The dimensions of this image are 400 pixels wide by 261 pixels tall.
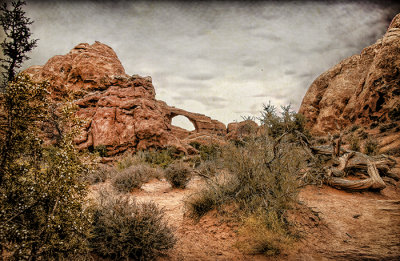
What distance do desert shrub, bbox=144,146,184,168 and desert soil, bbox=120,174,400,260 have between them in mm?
6104

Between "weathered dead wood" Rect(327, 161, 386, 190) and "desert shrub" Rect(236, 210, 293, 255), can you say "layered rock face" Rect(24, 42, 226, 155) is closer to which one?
"weathered dead wood" Rect(327, 161, 386, 190)

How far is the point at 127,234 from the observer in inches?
97.9

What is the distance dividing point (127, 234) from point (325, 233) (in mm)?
3323

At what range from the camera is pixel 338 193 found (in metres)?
5.68

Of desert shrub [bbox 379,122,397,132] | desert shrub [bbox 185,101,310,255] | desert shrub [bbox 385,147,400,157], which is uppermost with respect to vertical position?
desert shrub [bbox 379,122,397,132]

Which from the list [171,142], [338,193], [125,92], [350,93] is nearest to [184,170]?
[338,193]

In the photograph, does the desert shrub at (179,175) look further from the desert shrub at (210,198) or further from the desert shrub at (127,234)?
the desert shrub at (127,234)

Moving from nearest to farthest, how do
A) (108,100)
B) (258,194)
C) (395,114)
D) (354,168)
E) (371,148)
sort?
1. (258,194)
2. (354,168)
3. (371,148)
4. (395,114)
5. (108,100)

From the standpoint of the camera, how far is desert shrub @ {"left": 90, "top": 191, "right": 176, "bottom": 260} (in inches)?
94.2

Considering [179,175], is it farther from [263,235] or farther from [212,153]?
[263,235]

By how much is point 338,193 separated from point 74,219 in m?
6.74

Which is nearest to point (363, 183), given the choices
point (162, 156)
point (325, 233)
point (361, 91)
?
point (325, 233)

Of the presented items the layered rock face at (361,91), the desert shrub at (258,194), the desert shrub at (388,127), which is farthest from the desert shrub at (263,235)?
the desert shrub at (388,127)

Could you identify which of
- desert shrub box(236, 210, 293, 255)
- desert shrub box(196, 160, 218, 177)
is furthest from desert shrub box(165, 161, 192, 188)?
desert shrub box(236, 210, 293, 255)
